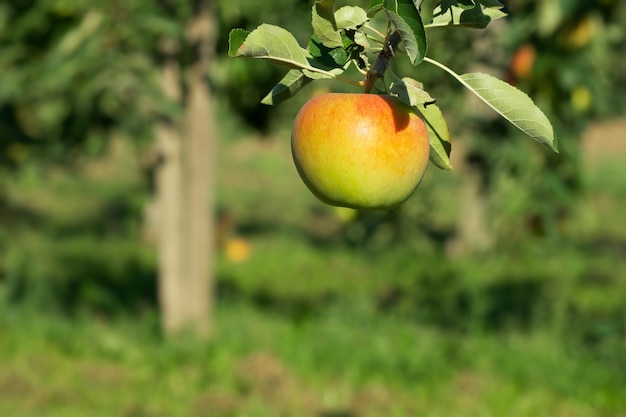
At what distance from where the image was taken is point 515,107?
3.14 ft

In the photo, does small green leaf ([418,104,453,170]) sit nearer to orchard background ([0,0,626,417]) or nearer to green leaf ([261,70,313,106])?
green leaf ([261,70,313,106])

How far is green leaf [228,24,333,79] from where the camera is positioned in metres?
0.95

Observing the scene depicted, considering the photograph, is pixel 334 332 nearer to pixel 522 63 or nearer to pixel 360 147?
pixel 522 63

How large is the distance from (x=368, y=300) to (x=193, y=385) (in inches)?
71.0

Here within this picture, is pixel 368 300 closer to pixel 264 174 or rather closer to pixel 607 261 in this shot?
pixel 607 261

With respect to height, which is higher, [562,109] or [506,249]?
[562,109]

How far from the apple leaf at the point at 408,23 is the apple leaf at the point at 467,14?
58 millimetres

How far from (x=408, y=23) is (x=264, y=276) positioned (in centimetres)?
630

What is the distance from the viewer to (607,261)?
26.6 ft

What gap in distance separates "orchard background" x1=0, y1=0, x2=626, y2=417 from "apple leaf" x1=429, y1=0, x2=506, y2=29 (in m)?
1.65

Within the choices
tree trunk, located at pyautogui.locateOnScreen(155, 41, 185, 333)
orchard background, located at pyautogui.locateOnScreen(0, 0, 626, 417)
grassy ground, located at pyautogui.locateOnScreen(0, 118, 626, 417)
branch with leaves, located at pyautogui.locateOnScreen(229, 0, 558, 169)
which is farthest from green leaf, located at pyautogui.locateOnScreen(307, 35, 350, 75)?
tree trunk, located at pyautogui.locateOnScreen(155, 41, 185, 333)

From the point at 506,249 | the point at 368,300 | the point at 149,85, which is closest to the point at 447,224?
the point at 506,249

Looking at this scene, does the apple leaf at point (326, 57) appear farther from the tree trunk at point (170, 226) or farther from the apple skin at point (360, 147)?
the tree trunk at point (170, 226)

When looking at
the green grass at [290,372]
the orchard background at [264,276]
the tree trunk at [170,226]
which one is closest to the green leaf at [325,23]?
the orchard background at [264,276]
